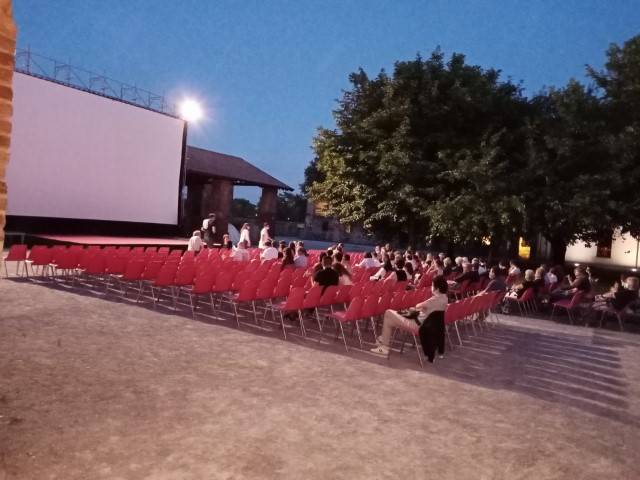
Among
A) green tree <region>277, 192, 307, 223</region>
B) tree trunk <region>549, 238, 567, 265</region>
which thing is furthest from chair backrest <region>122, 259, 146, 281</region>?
green tree <region>277, 192, 307, 223</region>

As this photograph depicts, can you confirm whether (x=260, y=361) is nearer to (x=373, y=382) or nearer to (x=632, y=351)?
(x=373, y=382)

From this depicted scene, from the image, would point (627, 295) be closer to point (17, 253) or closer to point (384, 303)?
point (384, 303)

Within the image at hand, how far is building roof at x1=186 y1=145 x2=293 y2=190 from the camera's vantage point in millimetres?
29055

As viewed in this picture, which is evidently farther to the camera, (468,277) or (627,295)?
(468,277)

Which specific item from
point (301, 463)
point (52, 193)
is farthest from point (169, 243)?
point (301, 463)

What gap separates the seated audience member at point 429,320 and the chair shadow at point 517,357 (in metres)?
0.22

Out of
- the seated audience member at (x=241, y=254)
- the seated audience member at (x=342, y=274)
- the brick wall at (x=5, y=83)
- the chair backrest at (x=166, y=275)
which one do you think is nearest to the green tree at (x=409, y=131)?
the seated audience member at (x=241, y=254)

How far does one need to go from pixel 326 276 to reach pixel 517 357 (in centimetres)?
321

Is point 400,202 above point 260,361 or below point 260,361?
above

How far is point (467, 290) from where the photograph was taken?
40.1ft

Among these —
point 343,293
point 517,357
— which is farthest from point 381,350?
point 517,357

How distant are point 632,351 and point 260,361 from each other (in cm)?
643

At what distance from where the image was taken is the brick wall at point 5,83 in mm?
1960

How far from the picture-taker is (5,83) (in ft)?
6.54
